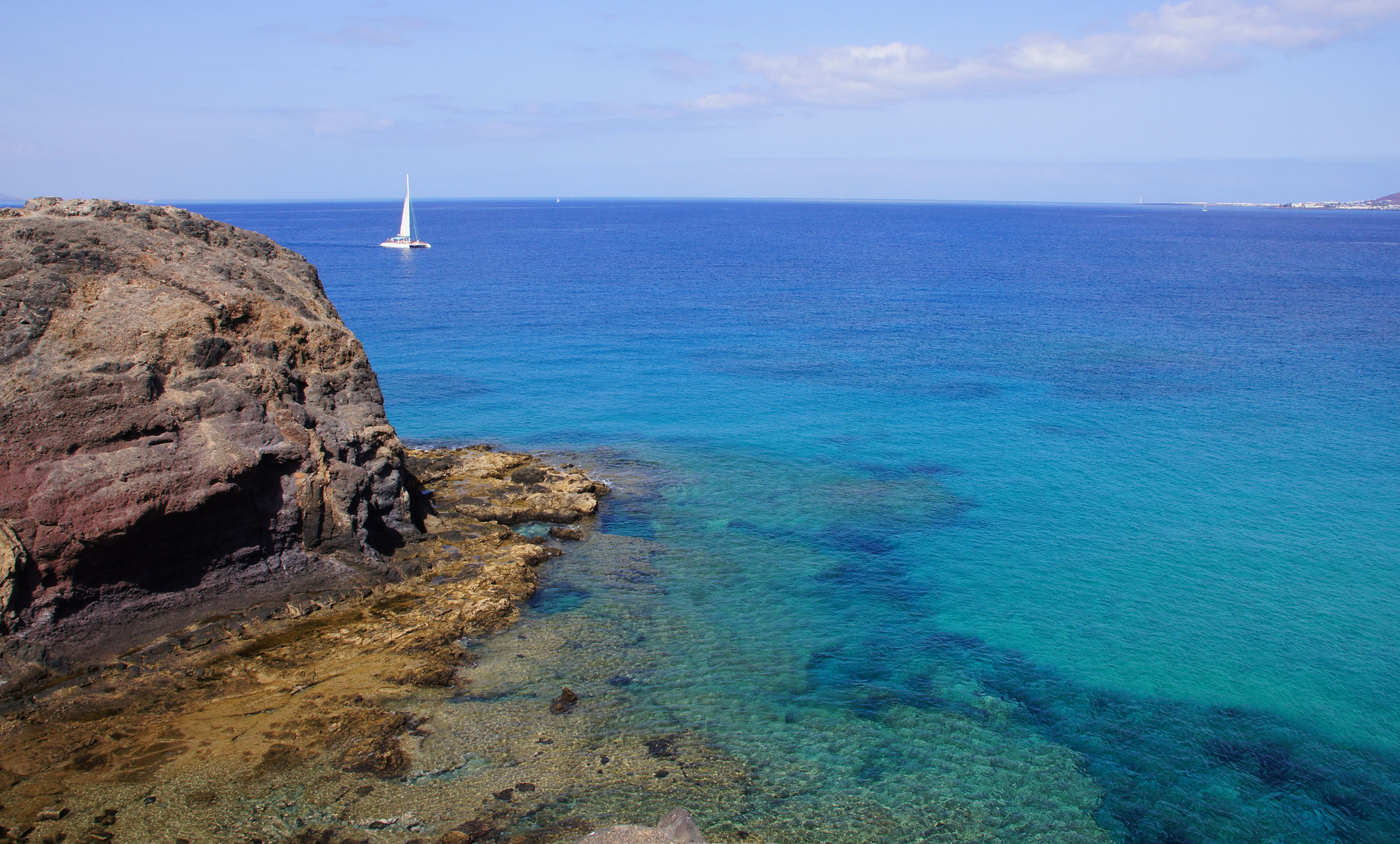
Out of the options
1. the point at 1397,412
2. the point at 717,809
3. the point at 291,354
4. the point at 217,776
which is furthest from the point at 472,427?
the point at 1397,412

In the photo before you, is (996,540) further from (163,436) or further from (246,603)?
(163,436)

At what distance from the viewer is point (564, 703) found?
19.8 m

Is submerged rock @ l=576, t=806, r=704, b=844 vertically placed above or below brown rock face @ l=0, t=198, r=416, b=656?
below

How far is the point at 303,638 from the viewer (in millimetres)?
22266

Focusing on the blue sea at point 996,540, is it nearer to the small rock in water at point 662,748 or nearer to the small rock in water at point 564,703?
the small rock in water at point 662,748

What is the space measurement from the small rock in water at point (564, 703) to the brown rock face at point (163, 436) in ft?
27.7

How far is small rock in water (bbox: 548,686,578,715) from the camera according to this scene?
64.1 ft

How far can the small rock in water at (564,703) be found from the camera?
1955 centimetres

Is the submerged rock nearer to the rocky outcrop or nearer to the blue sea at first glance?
the blue sea

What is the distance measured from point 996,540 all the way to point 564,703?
59.4ft

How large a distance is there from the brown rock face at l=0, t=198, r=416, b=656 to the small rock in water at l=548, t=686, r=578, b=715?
8437 mm

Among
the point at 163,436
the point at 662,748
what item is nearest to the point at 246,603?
the point at 163,436

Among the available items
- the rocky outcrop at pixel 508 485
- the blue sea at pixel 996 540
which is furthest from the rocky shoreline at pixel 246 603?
the blue sea at pixel 996 540

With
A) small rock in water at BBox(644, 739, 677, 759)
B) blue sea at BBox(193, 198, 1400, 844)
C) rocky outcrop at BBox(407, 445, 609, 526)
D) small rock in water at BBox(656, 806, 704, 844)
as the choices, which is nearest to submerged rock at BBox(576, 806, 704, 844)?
small rock in water at BBox(656, 806, 704, 844)
